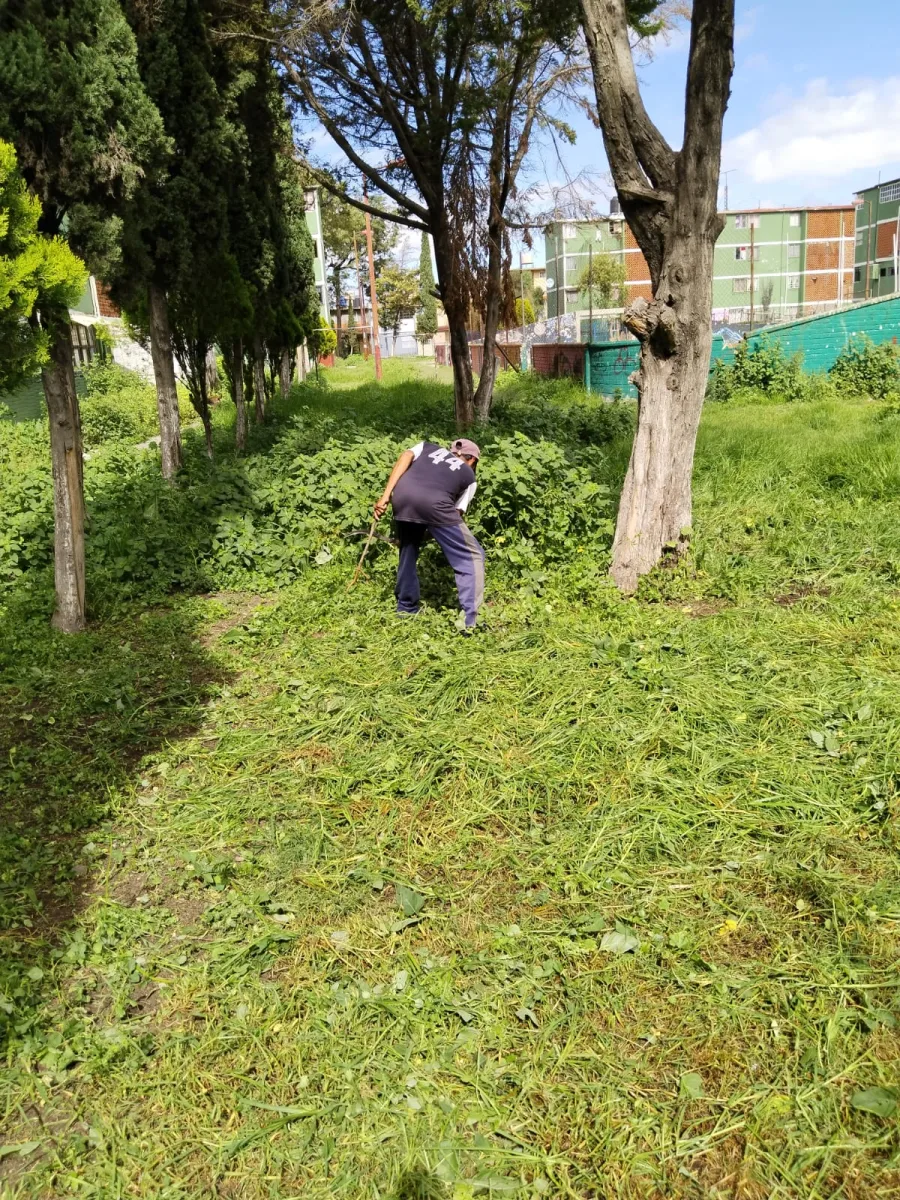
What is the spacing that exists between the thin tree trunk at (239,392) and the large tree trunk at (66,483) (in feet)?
23.4

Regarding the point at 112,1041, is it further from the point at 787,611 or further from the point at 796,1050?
the point at 787,611

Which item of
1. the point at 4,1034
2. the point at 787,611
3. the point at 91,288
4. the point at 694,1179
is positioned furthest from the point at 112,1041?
the point at 91,288

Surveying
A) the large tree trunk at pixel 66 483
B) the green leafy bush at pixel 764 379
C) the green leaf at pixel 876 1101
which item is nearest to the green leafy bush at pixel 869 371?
the green leafy bush at pixel 764 379

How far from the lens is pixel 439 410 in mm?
16281

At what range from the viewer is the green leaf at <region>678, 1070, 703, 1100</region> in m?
2.64

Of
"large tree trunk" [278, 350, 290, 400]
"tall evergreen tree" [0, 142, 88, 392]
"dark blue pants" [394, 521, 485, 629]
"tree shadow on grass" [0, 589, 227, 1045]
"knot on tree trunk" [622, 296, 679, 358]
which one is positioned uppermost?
"tall evergreen tree" [0, 142, 88, 392]

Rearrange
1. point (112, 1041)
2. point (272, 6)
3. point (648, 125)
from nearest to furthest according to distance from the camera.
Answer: point (112, 1041) → point (648, 125) → point (272, 6)

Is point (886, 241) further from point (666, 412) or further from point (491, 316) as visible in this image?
point (666, 412)

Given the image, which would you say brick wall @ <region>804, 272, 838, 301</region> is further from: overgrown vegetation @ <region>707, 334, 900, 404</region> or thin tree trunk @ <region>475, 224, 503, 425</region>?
thin tree trunk @ <region>475, 224, 503, 425</region>

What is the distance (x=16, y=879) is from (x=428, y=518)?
339 cm

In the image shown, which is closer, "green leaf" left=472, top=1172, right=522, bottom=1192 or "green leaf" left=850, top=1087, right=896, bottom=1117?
"green leaf" left=472, top=1172, right=522, bottom=1192

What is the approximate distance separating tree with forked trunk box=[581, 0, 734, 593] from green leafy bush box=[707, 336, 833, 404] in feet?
35.4

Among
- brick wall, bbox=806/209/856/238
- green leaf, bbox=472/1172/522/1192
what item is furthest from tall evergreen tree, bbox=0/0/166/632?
brick wall, bbox=806/209/856/238

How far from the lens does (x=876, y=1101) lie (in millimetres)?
2533
